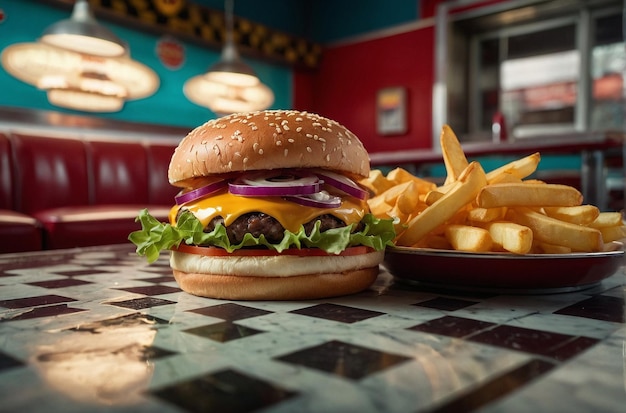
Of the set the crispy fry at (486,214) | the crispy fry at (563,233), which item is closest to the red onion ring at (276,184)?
the crispy fry at (486,214)

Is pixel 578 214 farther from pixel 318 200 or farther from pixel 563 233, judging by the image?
pixel 318 200

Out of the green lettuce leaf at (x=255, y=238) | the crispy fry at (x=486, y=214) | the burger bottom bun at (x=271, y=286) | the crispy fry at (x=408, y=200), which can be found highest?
the crispy fry at (x=408, y=200)

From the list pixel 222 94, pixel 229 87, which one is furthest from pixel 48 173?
pixel 229 87

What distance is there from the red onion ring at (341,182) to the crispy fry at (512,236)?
0.37m

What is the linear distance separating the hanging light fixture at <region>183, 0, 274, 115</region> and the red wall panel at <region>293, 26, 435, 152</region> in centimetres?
206

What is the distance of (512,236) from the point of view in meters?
1.18

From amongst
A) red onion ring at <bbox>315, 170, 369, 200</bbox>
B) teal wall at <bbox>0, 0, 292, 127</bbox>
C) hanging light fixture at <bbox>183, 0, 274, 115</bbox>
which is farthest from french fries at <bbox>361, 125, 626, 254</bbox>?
teal wall at <bbox>0, 0, 292, 127</bbox>

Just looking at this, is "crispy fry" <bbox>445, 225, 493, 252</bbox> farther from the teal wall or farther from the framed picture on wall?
the framed picture on wall

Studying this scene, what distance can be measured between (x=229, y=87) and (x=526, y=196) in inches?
239

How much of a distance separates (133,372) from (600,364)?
68 cm

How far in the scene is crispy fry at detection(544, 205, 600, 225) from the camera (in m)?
1.27

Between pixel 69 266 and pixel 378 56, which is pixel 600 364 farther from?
pixel 378 56

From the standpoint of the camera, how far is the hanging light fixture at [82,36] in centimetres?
416

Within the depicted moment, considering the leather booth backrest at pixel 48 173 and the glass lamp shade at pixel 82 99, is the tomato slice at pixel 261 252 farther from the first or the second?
the glass lamp shade at pixel 82 99
